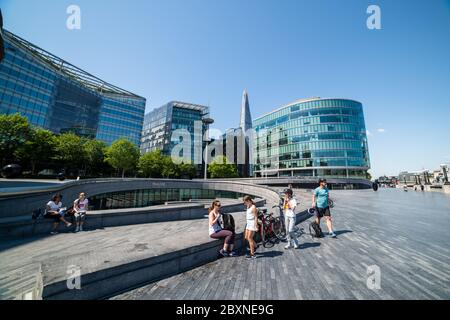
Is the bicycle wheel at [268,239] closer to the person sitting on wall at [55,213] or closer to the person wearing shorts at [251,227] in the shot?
the person wearing shorts at [251,227]

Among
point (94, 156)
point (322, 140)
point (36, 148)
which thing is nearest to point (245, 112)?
point (322, 140)

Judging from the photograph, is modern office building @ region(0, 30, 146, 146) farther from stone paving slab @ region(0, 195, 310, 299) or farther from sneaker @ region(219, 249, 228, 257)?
sneaker @ region(219, 249, 228, 257)

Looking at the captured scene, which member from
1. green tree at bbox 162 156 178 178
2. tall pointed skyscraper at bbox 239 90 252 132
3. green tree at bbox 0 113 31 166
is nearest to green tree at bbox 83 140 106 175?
green tree at bbox 0 113 31 166

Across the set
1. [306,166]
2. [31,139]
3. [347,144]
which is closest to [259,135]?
[306,166]

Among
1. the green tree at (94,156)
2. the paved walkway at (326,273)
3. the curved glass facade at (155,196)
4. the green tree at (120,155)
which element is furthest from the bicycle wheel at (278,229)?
the green tree at (120,155)

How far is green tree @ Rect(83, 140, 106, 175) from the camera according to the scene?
3972 cm

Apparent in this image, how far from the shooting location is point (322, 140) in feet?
195

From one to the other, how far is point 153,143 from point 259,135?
52422 millimetres

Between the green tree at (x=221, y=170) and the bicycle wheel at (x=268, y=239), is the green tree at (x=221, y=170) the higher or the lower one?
the higher one

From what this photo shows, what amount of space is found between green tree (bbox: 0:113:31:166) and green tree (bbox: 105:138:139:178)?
15.4 m

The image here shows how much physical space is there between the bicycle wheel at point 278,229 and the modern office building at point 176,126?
72875 millimetres

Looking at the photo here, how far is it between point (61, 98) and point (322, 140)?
83.7 meters

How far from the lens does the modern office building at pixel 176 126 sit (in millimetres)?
80000
